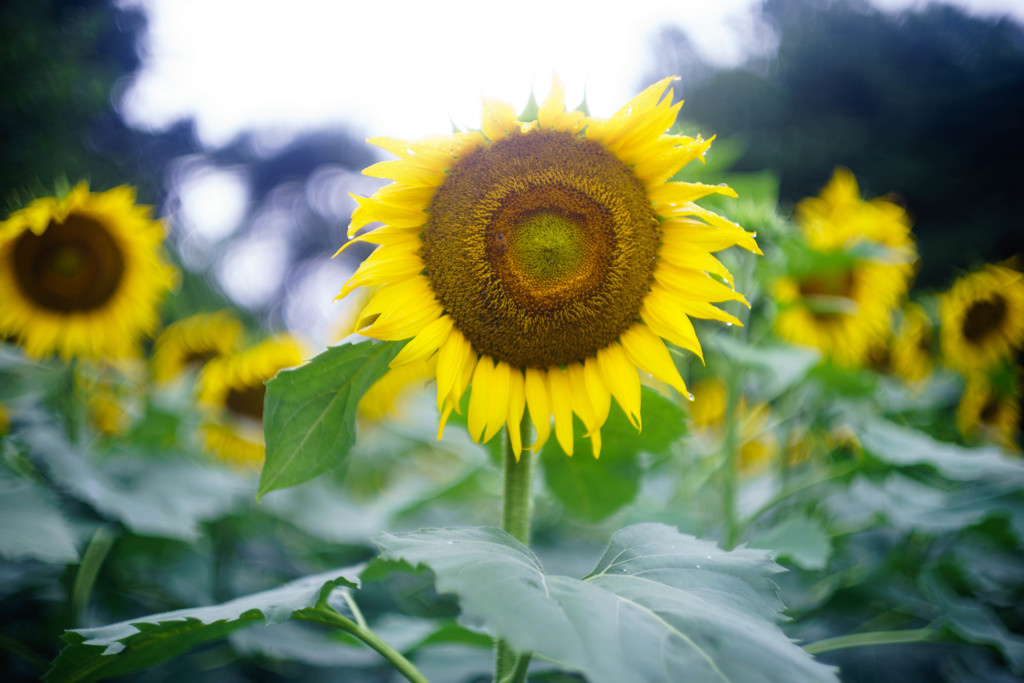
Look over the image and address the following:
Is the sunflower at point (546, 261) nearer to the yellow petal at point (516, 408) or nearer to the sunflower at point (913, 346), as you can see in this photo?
the yellow petal at point (516, 408)

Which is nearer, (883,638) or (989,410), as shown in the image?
(883,638)

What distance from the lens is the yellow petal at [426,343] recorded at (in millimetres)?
995

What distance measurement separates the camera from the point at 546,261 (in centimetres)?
107

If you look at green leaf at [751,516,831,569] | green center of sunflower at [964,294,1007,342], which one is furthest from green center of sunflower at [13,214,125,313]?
green center of sunflower at [964,294,1007,342]

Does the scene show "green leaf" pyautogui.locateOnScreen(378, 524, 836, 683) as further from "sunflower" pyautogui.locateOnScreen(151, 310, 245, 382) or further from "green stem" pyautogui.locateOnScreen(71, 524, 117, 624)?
"sunflower" pyautogui.locateOnScreen(151, 310, 245, 382)

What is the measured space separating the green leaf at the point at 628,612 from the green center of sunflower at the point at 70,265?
221 cm

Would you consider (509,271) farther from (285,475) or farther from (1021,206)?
(1021,206)

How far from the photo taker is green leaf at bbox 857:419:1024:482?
1.50 meters

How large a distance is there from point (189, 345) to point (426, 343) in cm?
329

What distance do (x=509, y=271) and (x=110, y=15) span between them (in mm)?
4877

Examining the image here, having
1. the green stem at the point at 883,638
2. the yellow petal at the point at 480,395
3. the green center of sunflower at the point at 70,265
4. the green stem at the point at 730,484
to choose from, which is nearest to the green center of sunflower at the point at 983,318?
the green stem at the point at 730,484

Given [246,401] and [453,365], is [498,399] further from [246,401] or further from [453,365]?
[246,401]

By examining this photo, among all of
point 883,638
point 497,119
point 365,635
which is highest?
point 497,119

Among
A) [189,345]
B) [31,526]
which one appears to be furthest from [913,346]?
[189,345]
